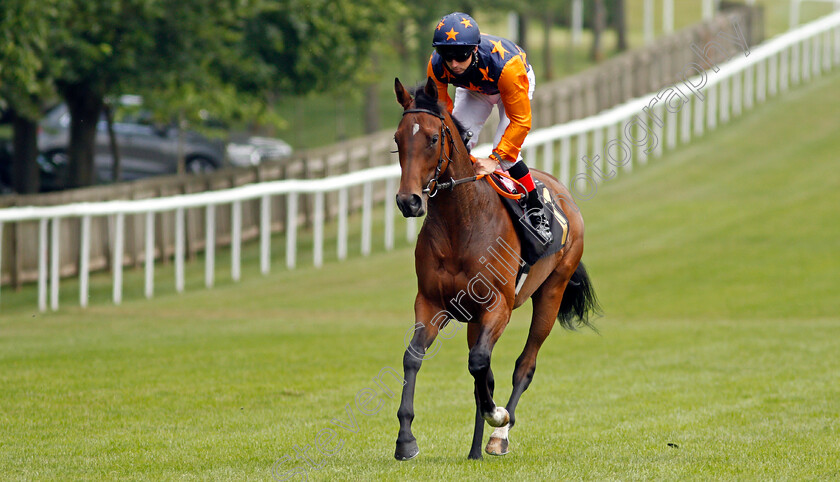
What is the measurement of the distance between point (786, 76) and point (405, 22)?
10.3 meters

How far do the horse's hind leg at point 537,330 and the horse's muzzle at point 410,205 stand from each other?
5.40ft

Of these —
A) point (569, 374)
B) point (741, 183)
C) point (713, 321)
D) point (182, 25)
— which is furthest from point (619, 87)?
point (569, 374)

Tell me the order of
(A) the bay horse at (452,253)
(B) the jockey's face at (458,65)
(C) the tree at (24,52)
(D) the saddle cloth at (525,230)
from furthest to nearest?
(C) the tree at (24,52) → (D) the saddle cloth at (525,230) → (B) the jockey's face at (458,65) → (A) the bay horse at (452,253)

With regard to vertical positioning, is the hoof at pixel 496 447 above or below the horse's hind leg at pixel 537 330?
below

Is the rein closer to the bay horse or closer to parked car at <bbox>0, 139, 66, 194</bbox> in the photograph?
the bay horse

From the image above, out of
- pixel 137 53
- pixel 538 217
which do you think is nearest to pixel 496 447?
pixel 538 217

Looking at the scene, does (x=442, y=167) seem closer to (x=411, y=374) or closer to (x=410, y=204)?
(x=410, y=204)

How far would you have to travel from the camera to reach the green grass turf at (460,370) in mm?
6344

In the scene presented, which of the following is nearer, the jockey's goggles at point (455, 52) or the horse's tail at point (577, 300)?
the jockey's goggles at point (455, 52)

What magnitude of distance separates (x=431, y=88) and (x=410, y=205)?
2.58 ft

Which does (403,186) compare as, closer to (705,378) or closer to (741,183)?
(705,378)

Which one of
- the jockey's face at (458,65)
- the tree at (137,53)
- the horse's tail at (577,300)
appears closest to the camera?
the jockey's face at (458,65)

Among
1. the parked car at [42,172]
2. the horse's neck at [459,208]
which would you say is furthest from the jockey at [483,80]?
the parked car at [42,172]

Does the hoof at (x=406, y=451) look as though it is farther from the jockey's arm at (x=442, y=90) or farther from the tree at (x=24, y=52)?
the tree at (x=24, y=52)
